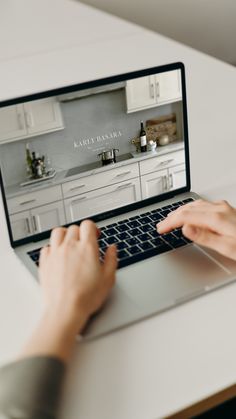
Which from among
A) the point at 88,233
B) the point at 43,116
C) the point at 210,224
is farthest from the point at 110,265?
the point at 43,116

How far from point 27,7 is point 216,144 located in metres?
0.45

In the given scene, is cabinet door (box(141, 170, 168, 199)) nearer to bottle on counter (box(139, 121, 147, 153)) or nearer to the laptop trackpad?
bottle on counter (box(139, 121, 147, 153))


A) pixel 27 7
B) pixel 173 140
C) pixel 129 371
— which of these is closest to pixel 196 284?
pixel 129 371

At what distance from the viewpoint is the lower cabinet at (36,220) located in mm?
1039

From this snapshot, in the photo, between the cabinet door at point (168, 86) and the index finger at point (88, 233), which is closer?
the index finger at point (88, 233)

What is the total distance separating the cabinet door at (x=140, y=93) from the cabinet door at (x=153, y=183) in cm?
12

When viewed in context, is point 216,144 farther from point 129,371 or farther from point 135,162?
point 129,371

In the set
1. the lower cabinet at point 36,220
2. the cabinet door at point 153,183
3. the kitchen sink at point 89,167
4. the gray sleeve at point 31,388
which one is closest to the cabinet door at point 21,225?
the lower cabinet at point 36,220

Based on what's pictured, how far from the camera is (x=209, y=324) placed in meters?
0.85

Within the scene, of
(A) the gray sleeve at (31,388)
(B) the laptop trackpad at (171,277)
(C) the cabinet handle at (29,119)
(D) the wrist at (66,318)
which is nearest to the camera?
(A) the gray sleeve at (31,388)

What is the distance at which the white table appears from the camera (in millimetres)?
749

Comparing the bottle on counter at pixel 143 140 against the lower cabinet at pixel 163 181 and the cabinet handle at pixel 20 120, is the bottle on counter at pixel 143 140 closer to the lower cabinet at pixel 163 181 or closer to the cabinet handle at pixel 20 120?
the lower cabinet at pixel 163 181

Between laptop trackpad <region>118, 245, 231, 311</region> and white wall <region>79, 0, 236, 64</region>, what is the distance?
1.48ft

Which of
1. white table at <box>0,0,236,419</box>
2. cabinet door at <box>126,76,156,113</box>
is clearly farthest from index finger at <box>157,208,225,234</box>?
A: cabinet door at <box>126,76,156,113</box>
